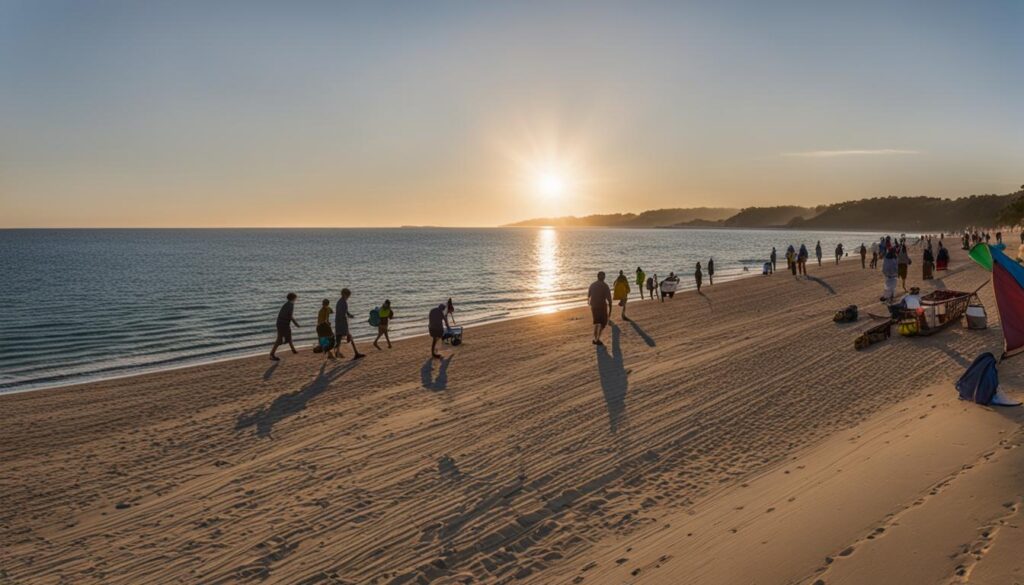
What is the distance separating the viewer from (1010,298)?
9.54 metres

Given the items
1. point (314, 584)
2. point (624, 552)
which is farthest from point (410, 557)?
point (624, 552)

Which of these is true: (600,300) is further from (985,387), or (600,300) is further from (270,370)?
(270,370)

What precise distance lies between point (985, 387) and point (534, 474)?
7258 mm

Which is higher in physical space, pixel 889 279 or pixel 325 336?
pixel 889 279

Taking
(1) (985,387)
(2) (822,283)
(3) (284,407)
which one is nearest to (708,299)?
(2) (822,283)

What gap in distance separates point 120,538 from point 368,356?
9194 mm

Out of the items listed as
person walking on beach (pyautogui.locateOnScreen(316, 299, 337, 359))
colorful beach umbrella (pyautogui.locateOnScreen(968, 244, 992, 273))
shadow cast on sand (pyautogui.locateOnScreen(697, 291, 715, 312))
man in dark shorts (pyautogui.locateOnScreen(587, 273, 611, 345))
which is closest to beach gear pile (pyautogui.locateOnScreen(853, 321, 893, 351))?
colorful beach umbrella (pyautogui.locateOnScreen(968, 244, 992, 273))

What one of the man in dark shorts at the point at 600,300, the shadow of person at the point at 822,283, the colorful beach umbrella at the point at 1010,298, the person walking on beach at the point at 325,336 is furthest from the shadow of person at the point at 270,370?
the shadow of person at the point at 822,283

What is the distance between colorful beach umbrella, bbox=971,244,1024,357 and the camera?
31.2ft

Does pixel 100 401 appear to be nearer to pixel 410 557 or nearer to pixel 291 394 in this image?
pixel 291 394

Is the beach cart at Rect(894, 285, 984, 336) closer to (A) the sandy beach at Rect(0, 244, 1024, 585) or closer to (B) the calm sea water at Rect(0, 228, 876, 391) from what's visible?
(A) the sandy beach at Rect(0, 244, 1024, 585)

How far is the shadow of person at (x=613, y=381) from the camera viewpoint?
9443 millimetres

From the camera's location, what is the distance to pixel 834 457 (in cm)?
728

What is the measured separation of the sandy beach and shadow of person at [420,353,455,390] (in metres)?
0.09
